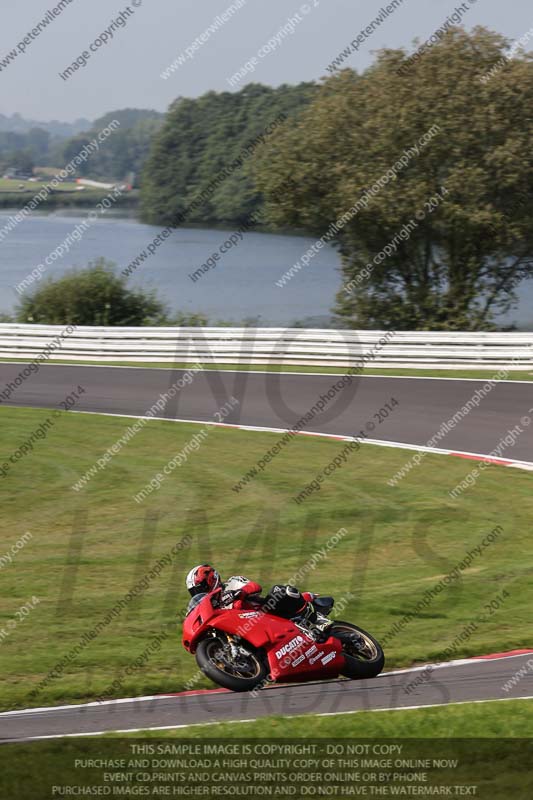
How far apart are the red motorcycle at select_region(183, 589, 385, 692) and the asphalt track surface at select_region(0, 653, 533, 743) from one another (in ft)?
0.41

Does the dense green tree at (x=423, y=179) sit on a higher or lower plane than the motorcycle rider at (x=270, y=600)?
higher

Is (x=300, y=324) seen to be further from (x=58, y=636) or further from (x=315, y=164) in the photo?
(x=58, y=636)

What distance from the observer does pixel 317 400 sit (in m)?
21.0

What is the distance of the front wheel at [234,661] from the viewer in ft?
27.2

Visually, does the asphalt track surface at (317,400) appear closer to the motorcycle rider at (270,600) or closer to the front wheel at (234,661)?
the motorcycle rider at (270,600)

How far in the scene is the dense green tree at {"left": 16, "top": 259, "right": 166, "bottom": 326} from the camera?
33.1 meters

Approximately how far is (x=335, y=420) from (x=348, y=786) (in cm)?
1336

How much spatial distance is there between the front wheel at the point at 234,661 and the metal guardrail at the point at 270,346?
53.9ft

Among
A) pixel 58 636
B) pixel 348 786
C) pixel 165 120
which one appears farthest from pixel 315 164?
pixel 165 120

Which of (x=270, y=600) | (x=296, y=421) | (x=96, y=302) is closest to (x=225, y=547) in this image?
(x=270, y=600)

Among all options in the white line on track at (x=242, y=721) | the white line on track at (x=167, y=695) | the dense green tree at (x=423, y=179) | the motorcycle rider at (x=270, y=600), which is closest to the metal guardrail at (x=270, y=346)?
the dense green tree at (x=423, y=179)

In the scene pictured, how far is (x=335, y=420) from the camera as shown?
64.3 feet

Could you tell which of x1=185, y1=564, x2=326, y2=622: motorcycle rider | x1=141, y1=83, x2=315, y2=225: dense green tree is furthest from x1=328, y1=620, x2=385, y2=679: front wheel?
x1=141, y1=83, x2=315, y2=225: dense green tree

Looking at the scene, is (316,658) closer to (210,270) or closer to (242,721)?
(242,721)
